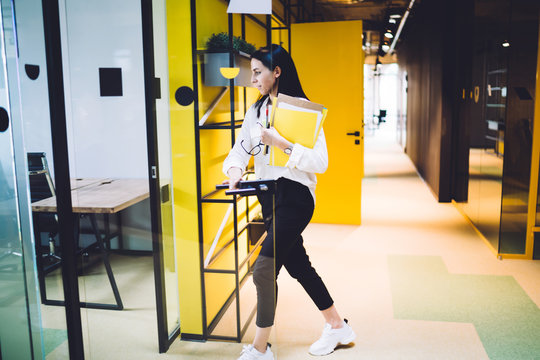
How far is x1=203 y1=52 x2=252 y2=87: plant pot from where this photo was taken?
82.4 inches

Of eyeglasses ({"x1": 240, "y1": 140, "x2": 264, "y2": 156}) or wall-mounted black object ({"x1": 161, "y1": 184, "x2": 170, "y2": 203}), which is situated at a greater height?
eyeglasses ({"x1": 240, "y1": 140, "x2": 264, "y2": 156})

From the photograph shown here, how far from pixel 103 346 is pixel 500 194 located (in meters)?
3.46

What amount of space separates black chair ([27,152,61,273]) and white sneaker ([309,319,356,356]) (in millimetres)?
1411

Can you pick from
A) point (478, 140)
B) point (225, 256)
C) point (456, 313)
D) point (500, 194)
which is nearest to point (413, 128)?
point (478, 140)

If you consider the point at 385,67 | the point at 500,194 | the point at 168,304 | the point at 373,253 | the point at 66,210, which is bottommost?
the point at 373,253

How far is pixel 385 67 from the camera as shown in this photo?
2200cm

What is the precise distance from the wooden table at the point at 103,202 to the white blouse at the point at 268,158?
29.3 inches

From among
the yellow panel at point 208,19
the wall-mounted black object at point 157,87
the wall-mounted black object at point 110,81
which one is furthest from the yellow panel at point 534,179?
the wall-mounted black object at point 110,81

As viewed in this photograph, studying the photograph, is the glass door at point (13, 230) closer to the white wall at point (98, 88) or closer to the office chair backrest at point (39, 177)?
the office chair backrest at point (39, 177)

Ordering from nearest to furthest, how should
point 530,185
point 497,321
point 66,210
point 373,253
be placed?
1. point 66,210
2. point 497,321
3. point 530,185
4. point 373,253

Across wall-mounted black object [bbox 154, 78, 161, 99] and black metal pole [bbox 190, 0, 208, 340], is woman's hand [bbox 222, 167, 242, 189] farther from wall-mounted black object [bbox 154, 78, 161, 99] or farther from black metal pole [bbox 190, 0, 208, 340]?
wall-mounted black object [bbox 154, 78, 161, 99]

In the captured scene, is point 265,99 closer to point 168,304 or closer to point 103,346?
point 168,304

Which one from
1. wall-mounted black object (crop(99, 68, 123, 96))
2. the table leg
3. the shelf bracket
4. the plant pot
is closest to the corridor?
the table leg

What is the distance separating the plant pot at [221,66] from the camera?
2094 mm
